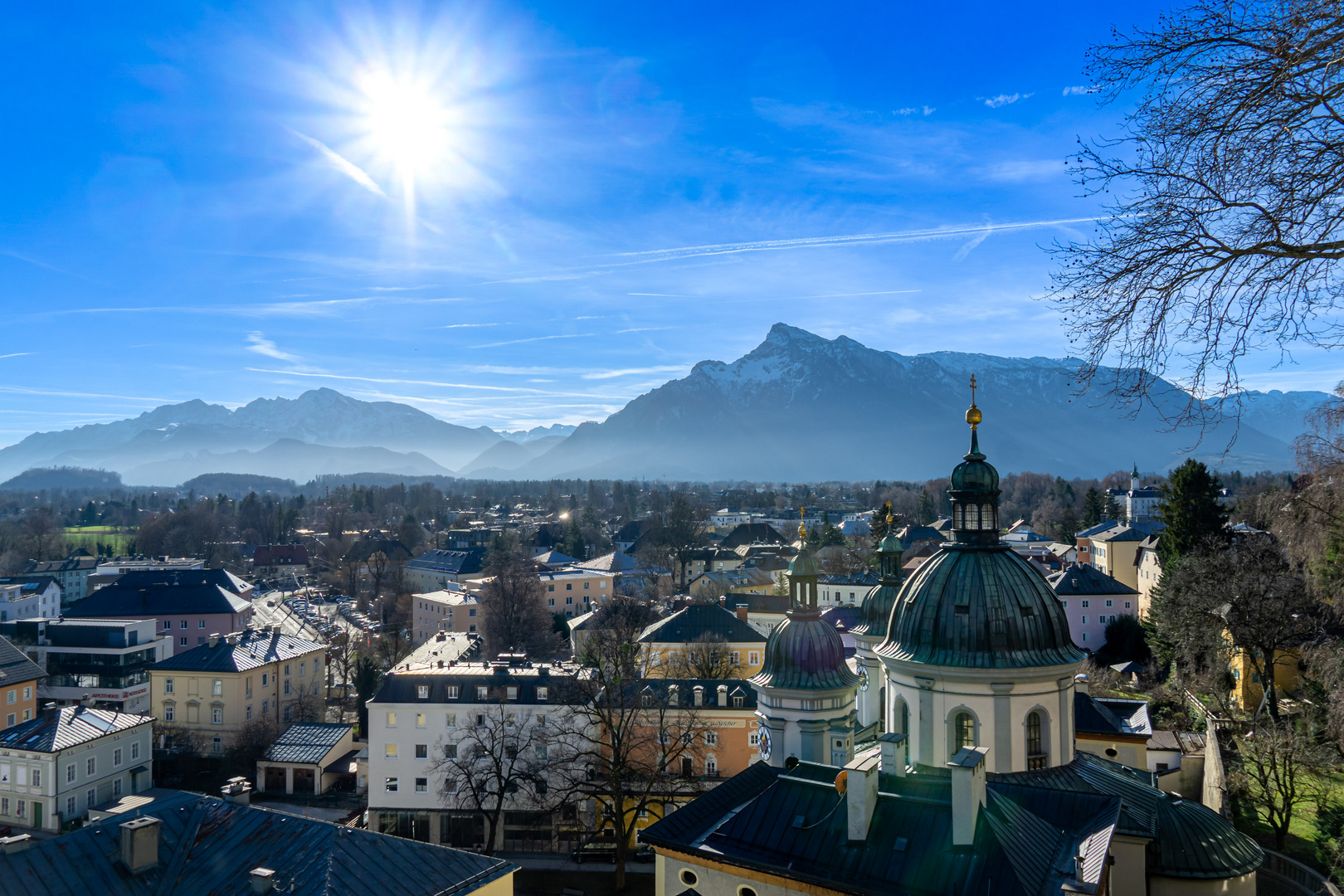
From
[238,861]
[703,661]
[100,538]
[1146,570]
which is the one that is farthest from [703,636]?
[100,538]

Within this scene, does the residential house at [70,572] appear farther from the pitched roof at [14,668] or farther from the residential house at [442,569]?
Result: the pitched roof at [14,668]

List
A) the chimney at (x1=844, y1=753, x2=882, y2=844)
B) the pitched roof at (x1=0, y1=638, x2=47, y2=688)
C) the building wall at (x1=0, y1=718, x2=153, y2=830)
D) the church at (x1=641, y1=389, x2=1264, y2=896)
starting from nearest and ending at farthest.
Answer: the church at (x1=641, y1=389, x2=1264, y2=896), the chimney at (x1=844, y1=753, x2=882, y2=844), the building wall at (x1=0, y1=718, x2=153, y2=830), the pitched roof at (x1=0, y1=638, x2=47, y2=688)

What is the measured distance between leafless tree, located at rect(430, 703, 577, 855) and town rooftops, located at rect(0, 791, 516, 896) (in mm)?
18769

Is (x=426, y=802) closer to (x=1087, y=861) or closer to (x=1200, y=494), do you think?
(x=1087, y=861)

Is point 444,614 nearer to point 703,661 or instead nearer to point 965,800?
point 703,661

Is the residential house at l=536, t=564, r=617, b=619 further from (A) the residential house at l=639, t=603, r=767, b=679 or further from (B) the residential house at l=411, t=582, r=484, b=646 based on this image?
(A) the residential house at l=639, t=603, r=767, b=679

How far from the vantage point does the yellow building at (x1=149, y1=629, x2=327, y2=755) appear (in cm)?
5259

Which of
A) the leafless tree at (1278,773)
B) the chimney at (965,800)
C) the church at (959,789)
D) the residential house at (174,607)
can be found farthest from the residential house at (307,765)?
the leafless tree at (1278,773)

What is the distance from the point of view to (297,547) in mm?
141000

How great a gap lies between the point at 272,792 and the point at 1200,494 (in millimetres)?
58376

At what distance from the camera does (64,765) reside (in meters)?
40.3

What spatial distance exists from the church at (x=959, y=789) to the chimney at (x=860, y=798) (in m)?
0.03

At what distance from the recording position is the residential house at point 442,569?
107 metres

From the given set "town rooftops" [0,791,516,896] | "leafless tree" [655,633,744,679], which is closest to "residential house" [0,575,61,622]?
"leafless tree" [655,633,744,679]
